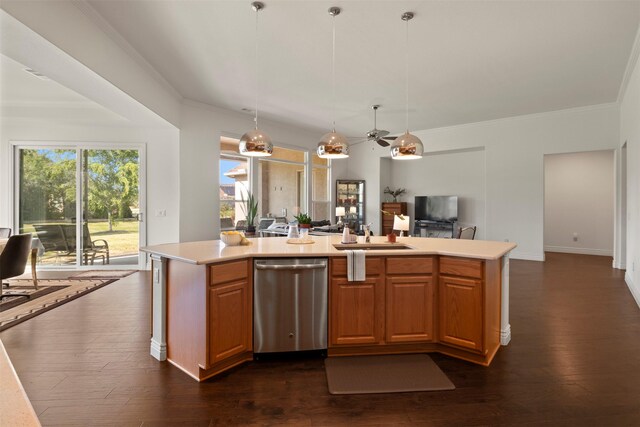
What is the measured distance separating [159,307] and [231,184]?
4782mm

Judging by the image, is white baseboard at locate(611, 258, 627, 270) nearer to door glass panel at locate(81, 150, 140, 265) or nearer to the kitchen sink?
the kitchen sink

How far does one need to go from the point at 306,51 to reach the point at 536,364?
4117mm

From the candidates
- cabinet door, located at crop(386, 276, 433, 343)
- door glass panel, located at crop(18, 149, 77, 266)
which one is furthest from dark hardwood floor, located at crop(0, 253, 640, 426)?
door glass panel, located at crop(18, 149, 77, 266)

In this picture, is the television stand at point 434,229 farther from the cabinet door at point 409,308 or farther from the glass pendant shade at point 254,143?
the glass pendant shade at point 254,143

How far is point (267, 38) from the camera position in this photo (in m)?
3.92

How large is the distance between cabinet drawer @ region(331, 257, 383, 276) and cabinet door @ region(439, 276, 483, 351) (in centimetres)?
54

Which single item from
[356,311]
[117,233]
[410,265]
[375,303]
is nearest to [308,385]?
[356,311]

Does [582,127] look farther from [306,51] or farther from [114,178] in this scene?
[114,178]

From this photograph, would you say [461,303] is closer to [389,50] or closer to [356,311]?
[356,311]

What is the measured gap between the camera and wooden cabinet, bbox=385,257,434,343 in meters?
2.71

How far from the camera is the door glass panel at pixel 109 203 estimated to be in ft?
20.2

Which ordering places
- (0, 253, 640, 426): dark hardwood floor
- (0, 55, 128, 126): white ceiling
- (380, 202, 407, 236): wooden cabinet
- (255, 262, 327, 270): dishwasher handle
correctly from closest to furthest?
(0, 253, 640, 426): dark hardwood floor
(255, 262, 327, 270): dishwasher handle
(0, 55, 128, 126): white ceiling
(380, 202, 407, 236): wooden cabinet

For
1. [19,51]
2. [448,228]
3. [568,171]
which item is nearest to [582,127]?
[568,171]

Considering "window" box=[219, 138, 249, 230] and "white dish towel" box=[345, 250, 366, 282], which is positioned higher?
"window" box=[219, 138, 249, 230]
